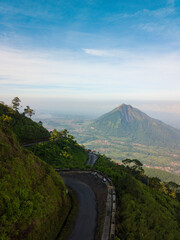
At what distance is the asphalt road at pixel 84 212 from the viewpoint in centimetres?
1834

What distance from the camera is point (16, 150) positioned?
19969 millimetres

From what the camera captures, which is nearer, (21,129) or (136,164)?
(21,129)

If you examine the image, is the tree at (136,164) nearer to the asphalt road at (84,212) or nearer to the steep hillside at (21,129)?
the asphalt road at (84,212)

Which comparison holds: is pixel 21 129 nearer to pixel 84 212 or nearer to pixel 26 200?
pixel 84 212

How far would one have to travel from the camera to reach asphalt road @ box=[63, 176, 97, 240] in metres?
18.3

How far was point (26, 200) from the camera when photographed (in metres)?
15.0

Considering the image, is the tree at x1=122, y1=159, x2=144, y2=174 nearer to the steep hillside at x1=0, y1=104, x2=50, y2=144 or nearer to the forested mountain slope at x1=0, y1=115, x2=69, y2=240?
the steep hillside at x1=0, y1=104, x2=50, y2=144

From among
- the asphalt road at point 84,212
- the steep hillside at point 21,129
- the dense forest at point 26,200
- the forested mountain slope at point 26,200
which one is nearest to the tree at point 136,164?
the asphalt road at point 84,212

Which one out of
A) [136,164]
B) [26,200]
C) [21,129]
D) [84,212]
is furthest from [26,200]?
[136,164]

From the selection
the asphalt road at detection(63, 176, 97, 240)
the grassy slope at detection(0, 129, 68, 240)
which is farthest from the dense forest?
the asphalt road at detection(63, 176, 97, 240)

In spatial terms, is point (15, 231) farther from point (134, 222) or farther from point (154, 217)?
point (154, 217)

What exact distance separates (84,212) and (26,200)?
1207 cm

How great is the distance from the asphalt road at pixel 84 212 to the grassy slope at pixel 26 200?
8.75 feet

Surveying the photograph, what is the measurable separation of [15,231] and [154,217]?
22188 millimetres
